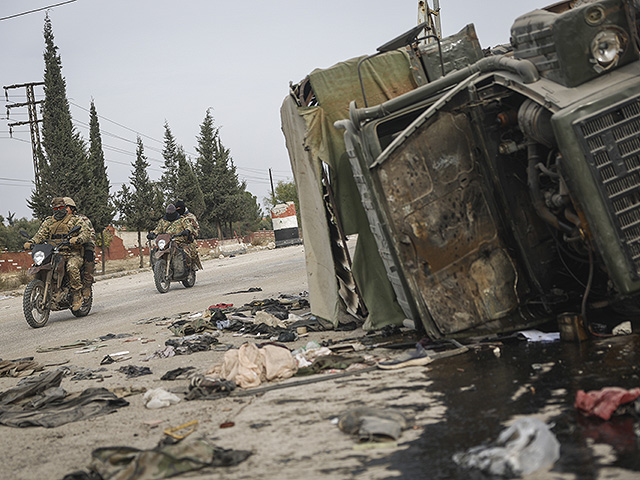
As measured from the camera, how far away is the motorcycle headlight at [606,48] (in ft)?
14.9

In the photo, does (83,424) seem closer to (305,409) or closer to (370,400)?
(305,409)

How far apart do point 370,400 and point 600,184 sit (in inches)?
79.5

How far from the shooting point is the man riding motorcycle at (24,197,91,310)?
11492 mm

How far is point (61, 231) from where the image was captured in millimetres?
11750

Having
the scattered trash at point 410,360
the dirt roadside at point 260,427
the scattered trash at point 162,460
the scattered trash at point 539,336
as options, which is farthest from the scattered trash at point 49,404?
the scattered trash at point 539,336

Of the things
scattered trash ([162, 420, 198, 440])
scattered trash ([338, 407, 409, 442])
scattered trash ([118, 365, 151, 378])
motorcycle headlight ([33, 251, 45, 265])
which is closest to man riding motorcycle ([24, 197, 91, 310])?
motorcycle headlight ([33, 251, 45, 265])

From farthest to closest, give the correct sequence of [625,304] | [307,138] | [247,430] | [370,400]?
[307,138], [625,304], [370,400], [247,430]

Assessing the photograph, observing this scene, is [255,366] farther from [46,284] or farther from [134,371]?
[46,284]

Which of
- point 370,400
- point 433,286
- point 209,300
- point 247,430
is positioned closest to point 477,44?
point 433,286

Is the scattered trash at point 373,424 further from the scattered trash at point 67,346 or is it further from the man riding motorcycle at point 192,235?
the man riding motorcycle at point 192,235

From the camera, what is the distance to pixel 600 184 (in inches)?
167

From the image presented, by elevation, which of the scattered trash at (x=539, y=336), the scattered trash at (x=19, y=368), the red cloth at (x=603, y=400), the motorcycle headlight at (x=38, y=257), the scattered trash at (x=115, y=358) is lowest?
the scattered trash at (x=539, y=336)

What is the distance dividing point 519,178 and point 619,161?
129 cm

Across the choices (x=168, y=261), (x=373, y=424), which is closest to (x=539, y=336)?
(x=373, y=424)
